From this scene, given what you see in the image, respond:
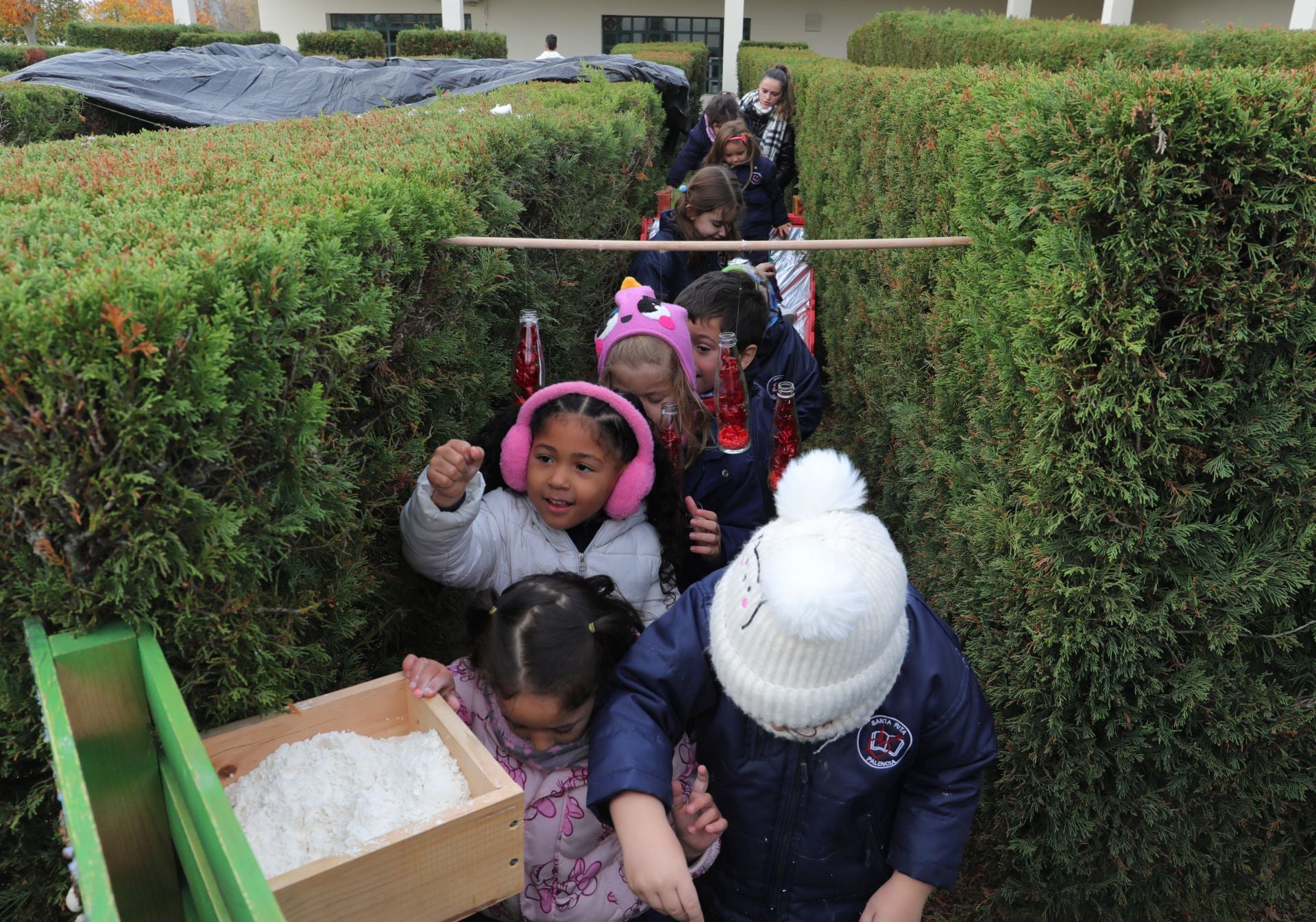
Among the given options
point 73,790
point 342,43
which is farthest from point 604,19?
point 73,790

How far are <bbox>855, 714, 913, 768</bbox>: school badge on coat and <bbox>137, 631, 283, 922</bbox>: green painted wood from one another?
1269mm

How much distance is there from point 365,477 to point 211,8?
7044 cm

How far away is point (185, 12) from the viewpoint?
32750 mm

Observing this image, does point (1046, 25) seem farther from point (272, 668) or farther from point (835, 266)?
point (272, 668)

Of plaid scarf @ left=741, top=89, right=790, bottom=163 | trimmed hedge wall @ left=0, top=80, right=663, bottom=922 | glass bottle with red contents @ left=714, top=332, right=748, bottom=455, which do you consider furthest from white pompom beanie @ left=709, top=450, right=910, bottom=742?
plaid scarf @ left=741, top=89, right=790, bottom=163

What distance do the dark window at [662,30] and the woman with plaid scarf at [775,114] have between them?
73.9 ft

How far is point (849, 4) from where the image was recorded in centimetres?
3103

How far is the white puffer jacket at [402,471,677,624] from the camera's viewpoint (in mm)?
2396

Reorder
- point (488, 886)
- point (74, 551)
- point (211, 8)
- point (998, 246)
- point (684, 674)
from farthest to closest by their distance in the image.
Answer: point (211, 8) → point (998, 246) → point (684, 674) → point (488, 886) → point (74, 551)

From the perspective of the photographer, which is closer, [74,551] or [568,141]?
[74,551]

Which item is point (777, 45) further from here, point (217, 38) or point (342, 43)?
point (217, 38)

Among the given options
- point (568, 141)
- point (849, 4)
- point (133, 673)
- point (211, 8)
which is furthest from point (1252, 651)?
point (211, 8)

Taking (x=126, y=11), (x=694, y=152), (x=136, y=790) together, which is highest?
(x=126, y=11)

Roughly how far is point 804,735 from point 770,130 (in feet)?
31.7
